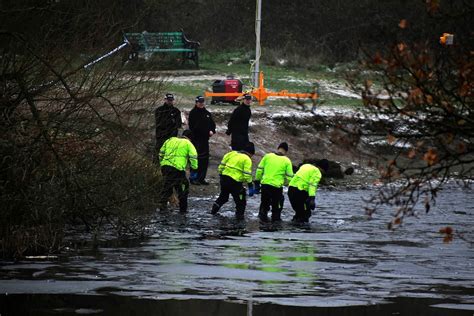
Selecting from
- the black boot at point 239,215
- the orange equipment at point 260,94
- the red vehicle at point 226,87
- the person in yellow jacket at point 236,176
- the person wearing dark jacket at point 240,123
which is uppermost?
the red vehicle at point 226,87

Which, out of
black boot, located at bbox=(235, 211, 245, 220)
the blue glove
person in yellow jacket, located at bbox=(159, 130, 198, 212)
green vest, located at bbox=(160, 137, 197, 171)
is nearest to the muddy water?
black boot, located at bbox=(235, 211, 245, 220)

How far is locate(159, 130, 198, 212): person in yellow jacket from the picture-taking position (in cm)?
2444

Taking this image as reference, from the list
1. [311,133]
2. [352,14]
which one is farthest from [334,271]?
[352,14]

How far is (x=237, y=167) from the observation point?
24359mm

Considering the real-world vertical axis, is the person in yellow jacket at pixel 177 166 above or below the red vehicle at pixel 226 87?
below

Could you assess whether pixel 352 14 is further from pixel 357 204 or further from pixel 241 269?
pixel 241 269

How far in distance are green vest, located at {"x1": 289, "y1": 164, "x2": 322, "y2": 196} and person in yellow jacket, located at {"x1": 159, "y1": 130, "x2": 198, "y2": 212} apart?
7.64 ft

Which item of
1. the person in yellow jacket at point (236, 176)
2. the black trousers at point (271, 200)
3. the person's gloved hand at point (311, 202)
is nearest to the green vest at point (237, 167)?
the person in yellow jacket at point (236, 176)

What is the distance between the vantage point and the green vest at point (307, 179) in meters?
23.9

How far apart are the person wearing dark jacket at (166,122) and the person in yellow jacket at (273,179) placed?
2.25 metres

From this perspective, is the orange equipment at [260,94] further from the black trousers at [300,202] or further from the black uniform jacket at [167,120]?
the black trousers at [300,202]

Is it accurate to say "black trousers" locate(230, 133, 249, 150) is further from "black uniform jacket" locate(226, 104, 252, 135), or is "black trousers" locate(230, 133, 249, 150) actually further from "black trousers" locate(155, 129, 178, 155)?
"black trousers" locate(155, 129, 178, 155)

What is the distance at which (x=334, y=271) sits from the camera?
1742 cm

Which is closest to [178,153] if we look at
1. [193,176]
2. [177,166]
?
[177,166]
